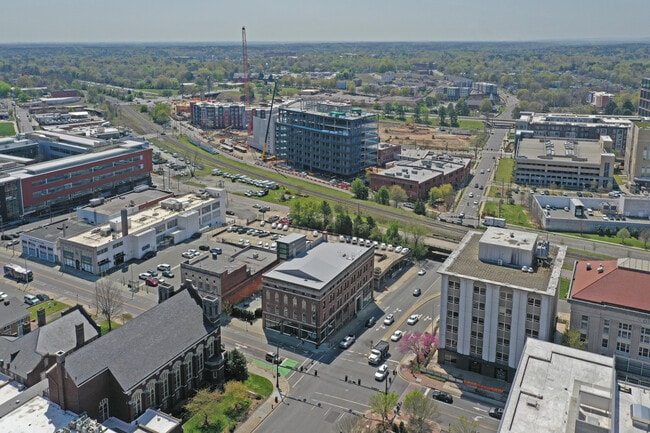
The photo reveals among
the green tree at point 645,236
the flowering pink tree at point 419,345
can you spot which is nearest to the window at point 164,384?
the flowering pink tree at point 419,345

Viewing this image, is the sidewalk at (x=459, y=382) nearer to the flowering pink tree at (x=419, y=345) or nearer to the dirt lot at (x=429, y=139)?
the flowering pink tree at (x=419, y=345)

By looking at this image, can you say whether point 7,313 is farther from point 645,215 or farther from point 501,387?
point 645,215

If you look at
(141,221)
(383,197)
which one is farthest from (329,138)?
(141,221)

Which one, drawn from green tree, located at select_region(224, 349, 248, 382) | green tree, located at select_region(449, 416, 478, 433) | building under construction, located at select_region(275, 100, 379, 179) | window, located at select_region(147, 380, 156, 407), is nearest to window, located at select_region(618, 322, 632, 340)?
green tree, located at select_region(449, 416, 478, 433)

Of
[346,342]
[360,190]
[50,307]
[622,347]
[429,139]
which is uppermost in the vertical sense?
[429,139]

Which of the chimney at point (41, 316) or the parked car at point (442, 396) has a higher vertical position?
the chimney at point (41, 316)

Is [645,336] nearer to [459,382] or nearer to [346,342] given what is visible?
[459,382]

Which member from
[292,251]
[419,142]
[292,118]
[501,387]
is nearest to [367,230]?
[292,251]
